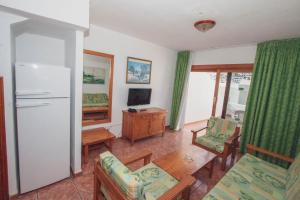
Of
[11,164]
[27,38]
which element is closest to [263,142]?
[11,164]

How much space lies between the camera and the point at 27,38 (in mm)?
2273

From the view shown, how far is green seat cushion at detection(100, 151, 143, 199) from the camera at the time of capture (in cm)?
103

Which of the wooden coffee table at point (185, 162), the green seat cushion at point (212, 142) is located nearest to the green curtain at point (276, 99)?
the green seat cushion at point (212, 142)

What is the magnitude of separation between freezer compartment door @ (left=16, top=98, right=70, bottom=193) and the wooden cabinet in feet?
4.94

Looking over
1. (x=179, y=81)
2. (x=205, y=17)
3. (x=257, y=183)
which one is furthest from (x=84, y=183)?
(x=179, y=81)

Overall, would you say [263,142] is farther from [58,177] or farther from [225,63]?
[58,177]

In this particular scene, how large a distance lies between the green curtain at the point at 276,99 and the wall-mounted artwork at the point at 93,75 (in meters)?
3.26

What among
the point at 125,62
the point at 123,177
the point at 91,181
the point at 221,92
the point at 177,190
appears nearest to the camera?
the point at 123,177

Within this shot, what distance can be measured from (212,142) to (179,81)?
216cm

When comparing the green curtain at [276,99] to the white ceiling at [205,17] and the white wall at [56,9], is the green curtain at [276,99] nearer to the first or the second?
the white ceiling at [205,17]

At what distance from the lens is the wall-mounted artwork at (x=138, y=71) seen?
3.54 metres

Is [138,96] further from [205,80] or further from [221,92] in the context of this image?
[205,80]

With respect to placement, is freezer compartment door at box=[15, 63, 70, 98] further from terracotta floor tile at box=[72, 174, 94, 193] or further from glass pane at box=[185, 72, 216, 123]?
glass pane at box=[185, 72, 216, 123]

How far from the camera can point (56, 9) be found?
1.64m
